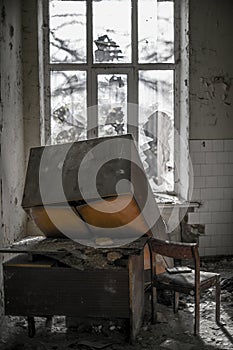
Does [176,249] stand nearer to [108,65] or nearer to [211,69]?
[211,69]

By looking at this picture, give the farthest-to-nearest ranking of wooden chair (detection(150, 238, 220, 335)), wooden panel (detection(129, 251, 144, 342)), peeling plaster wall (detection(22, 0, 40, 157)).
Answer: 1. peeling plaster wall (detection(22, 0, 40, 157))
2. wooden chair (detection(150, 238, 220, 335))
3. wooden panel (detection(129, 251, 144, 342))

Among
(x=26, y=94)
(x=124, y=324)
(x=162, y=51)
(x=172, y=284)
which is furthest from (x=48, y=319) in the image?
(x=162, y=51)

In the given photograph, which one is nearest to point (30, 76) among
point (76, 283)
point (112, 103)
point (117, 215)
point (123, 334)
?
point (112, 103)

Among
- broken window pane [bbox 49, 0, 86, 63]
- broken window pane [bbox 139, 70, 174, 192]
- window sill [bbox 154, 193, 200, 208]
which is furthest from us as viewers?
broken window pane [bbox 139, 70, 174, 192]

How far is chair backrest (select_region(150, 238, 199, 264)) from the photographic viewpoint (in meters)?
4.05

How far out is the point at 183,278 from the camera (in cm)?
435

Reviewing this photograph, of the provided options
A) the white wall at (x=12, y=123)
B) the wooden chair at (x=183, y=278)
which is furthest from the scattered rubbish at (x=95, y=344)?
the white wall at (x=12, y=123)

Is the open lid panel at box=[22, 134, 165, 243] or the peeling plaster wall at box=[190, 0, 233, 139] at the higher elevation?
the peeling plaster wall at box=[190, 0, 233, 139]

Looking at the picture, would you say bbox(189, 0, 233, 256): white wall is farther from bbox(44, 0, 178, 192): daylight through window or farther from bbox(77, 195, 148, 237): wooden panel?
bbox(77, 195, 148, 237): wooden panel

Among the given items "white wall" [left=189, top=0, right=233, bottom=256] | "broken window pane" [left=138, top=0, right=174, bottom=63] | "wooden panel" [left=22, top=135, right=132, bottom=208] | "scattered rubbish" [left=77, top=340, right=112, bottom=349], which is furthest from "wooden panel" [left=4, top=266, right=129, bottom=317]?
"broken window pane" [left=138, top=0, right=174, bottom=63]

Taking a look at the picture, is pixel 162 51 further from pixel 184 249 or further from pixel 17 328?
pixel 17 328

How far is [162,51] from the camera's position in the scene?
6.68 metres

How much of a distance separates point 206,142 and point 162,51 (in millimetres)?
1311

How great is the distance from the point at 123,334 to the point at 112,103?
3278 mm
